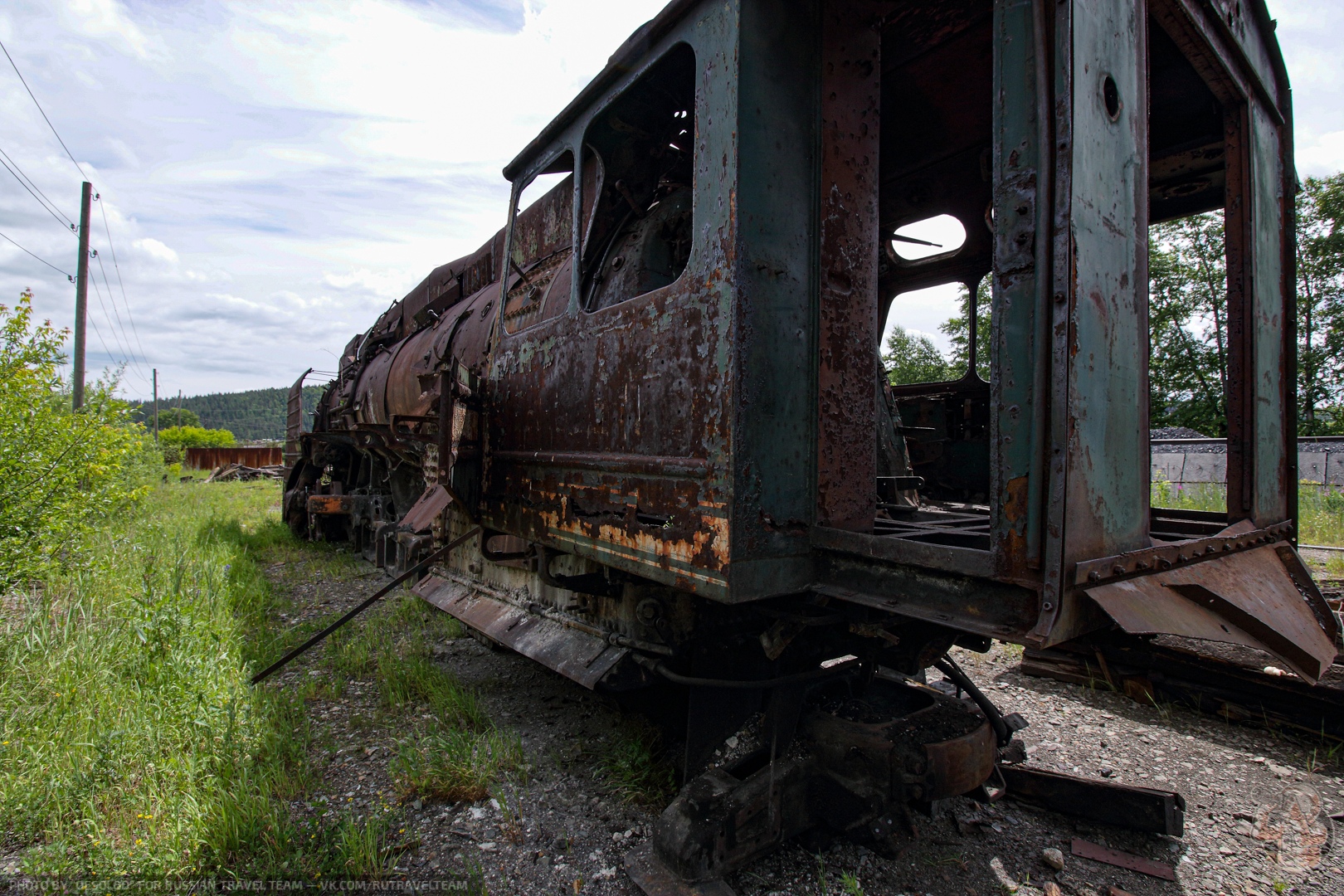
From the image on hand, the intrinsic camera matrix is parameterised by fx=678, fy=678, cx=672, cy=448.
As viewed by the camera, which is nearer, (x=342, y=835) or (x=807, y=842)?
(x=342, y=835)

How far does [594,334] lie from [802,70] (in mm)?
1198

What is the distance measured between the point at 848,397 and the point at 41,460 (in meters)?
6.80

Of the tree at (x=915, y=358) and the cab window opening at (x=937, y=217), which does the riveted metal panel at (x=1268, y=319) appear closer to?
the cab window opening at (x=937, y=217)

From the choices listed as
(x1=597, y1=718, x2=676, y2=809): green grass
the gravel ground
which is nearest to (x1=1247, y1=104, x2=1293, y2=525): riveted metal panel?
the gravel ground

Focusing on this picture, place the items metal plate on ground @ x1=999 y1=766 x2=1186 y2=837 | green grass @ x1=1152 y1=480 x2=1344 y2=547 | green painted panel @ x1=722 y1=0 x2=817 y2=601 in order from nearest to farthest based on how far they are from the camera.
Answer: green painted panel @ x1=722 y1=0 x2=817 y2=601, metal plate on ground @ x1=999 y1=766 x2=1186 y2=837, green grass @ x1=1152 y1=480 x2=1344 y2=547

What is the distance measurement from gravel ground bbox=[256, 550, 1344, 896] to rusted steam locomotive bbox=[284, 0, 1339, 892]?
0.67ft

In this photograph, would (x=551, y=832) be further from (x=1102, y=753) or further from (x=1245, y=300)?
(x=1245, y=300)

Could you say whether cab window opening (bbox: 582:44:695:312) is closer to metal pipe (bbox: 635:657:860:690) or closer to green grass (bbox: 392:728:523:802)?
metal pipe (bbox: 635:657:860:690)

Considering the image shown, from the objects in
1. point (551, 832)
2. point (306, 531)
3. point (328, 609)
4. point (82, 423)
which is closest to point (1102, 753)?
point (551, 832)

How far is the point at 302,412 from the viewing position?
38.2 feet

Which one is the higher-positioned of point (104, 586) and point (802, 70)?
point (802, 70)

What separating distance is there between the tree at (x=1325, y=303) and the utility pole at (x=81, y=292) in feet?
125

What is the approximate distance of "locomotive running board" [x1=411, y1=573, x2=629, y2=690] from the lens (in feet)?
9.60

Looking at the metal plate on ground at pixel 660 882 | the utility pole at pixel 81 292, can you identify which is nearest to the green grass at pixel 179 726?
the metal plate on ground at pixel 660 882
